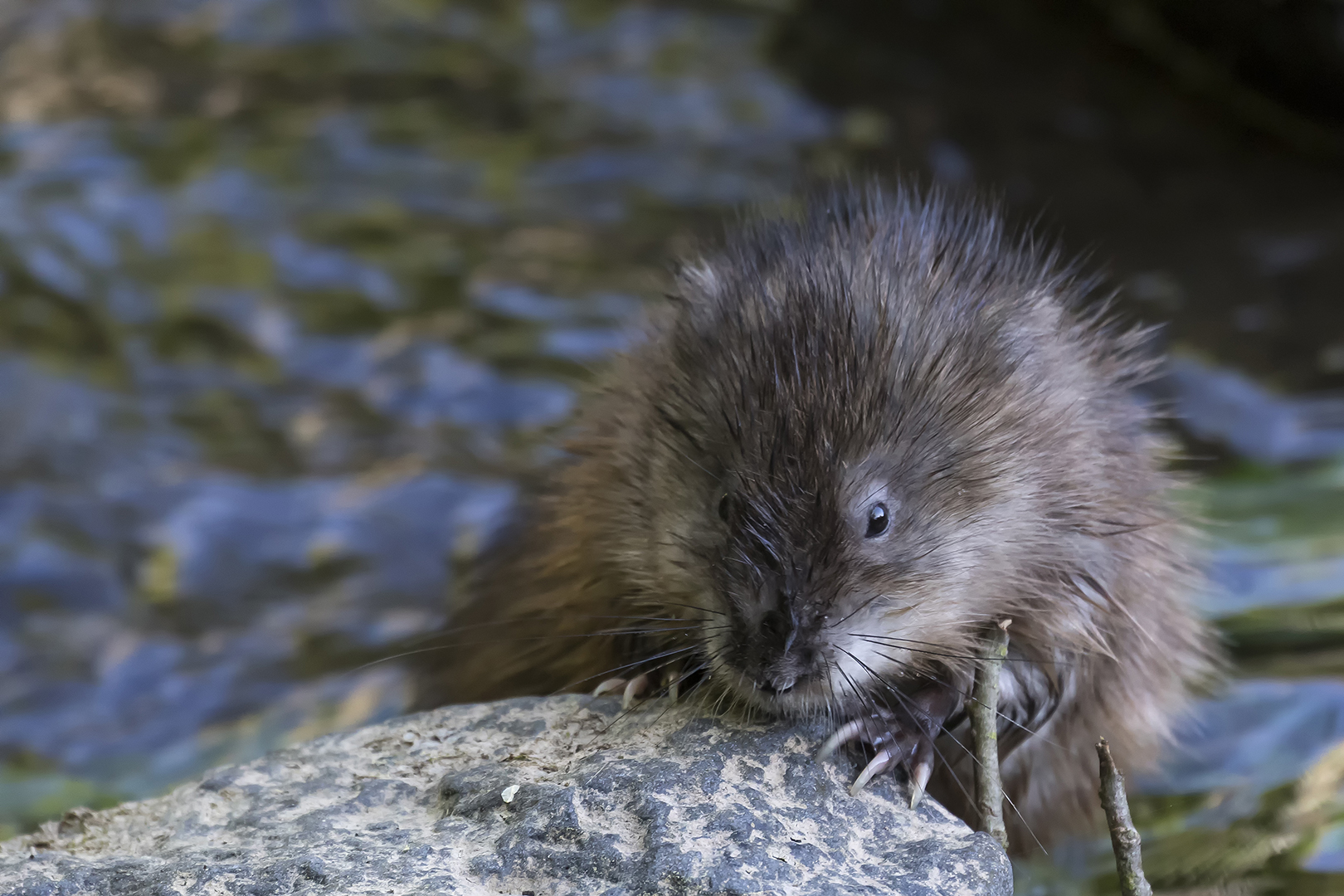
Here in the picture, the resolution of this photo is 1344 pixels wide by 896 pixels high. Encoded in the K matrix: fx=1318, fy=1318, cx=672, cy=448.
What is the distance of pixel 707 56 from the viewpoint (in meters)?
8.07

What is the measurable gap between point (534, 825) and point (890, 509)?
38.1 inches

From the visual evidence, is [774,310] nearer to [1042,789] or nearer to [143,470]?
[1042,789]

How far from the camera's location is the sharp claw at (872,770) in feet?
8.82

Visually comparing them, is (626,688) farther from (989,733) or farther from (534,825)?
(989,733)

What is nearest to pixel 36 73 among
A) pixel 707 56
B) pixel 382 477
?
pixel 382 477

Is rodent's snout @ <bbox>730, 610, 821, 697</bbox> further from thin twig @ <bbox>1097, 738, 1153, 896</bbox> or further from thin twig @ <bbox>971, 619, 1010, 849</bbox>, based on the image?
thin twig @ <bbox>1097, 738, 1153, 896</bbox>

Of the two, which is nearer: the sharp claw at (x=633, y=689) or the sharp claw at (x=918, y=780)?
the sharp claw at (x=918, y=780)

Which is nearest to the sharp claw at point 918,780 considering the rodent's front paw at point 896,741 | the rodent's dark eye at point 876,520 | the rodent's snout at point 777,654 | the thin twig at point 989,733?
the rodent's front paw at point 896,741

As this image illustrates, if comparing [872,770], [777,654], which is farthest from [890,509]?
[872,770]

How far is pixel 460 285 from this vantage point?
648 cm

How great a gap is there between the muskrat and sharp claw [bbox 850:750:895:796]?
11 millimetres

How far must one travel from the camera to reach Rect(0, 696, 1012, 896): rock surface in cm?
239

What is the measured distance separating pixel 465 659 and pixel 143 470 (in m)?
2.16

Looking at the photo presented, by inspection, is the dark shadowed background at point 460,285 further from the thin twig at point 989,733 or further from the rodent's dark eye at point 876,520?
the rodent's dark eye at point 876,520
